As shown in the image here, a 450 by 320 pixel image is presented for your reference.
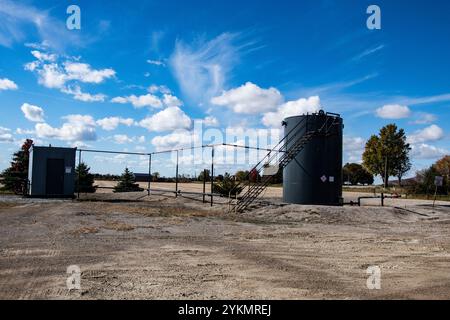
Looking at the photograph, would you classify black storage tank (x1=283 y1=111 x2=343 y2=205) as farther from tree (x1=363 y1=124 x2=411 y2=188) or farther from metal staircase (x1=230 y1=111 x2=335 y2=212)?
tree (x1=363 y1=124 x2=411 y2=188)

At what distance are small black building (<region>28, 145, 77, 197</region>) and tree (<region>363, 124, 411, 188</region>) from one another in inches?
1872

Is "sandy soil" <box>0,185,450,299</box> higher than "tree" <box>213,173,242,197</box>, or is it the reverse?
"tree" <box>213,173,242,197</box>

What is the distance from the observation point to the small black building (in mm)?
26316

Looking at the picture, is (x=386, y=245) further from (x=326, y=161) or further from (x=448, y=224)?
(x=326, y=161)

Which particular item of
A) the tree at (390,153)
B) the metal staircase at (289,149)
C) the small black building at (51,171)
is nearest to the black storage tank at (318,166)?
the metal staircase at (289,149)

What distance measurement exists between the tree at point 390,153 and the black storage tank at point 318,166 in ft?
141

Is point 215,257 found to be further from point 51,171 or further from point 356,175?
point 356,175

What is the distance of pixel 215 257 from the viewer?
8.84 m

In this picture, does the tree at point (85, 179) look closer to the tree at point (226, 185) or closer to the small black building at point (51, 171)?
the small black building at point (51, 171)

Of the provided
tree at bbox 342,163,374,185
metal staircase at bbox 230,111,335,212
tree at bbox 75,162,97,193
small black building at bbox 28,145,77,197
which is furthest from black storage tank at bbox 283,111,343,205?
tree at bbox 342,163,374,185

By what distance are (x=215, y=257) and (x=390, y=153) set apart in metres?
58.7

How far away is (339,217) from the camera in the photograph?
17641mm
